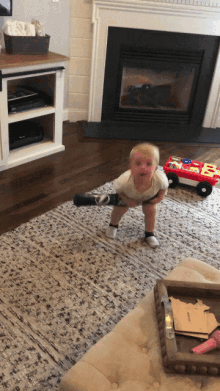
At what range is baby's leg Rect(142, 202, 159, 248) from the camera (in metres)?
1.87

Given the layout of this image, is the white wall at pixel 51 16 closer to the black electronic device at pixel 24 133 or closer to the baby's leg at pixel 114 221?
the black electronic device at pixel 24 133

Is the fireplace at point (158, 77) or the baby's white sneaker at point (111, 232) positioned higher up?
the fireplace at point (158, 77)

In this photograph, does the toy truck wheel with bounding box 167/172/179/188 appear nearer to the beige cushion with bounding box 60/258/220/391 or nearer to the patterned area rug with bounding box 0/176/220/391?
the patterned area rug with bounding box 0/176/220/391

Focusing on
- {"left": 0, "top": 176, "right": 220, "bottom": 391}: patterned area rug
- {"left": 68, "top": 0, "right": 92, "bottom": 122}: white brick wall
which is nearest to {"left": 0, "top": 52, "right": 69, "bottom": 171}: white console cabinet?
{"left": 68, "top": 0, "right": 92, "bottom": 122}: white brick wall

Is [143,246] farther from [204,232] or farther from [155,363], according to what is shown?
[155,363]

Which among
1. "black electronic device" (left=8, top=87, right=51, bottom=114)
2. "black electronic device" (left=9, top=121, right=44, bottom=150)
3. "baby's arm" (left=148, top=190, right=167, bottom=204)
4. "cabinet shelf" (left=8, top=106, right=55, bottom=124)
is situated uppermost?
"black electronic device" (left=8, top=87, right=51, bottom=114)

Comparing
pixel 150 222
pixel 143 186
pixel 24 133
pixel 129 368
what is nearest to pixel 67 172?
pixel 24 133

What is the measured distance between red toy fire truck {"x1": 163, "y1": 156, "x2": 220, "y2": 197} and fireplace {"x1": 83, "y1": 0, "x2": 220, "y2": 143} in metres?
0.87

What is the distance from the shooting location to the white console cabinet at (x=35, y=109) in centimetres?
228

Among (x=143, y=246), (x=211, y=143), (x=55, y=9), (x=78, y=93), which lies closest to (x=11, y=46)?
(x=55, y=9)

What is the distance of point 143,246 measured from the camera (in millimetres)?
1946

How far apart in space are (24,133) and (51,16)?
1.02m

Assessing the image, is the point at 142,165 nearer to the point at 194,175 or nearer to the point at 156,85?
the point at 194,175

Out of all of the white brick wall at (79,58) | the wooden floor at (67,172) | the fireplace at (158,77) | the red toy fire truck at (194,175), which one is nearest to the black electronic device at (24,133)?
the wooden floor at (67,172)
